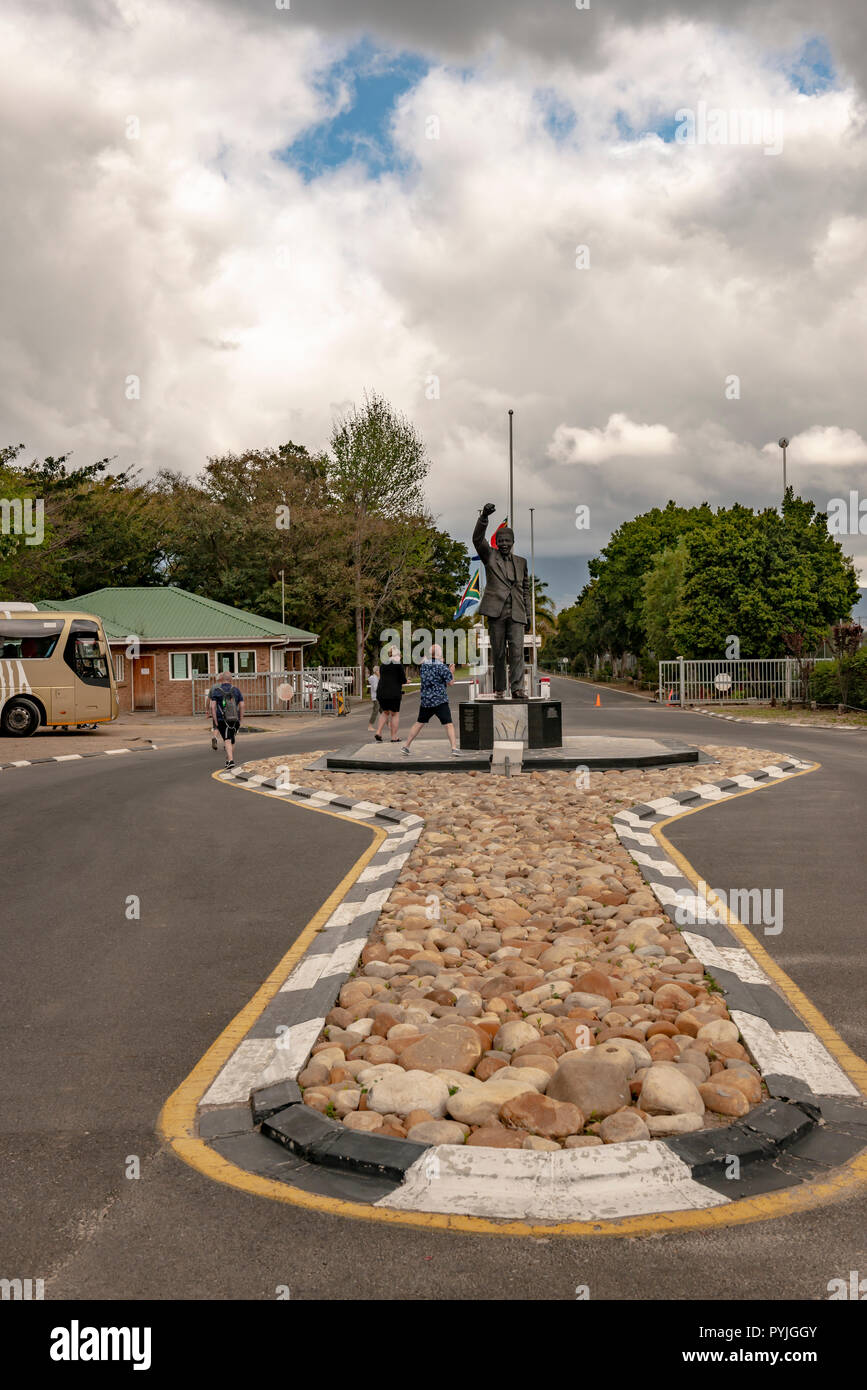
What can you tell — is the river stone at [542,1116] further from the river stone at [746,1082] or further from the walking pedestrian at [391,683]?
the walking pedestrian at [391,683]

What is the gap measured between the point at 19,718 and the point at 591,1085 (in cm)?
2723

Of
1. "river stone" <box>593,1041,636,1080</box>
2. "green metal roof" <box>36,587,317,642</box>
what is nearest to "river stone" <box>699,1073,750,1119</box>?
"river stone" <box>593,1041,636,1080</box>

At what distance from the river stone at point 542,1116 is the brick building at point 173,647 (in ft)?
135

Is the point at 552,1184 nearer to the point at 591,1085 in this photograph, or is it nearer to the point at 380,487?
the point at 591,1085

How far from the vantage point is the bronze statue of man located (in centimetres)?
1903

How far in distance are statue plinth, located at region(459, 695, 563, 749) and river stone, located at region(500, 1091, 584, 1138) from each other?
14374 mm

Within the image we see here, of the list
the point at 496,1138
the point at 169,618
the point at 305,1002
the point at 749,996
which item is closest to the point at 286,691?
the point at 169,618

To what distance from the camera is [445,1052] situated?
4.58 metres

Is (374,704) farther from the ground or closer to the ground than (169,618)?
closer to the ground

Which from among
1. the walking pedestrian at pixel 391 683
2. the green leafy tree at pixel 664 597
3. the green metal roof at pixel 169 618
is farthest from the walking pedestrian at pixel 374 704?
the green leafy tree at pixel 664 597

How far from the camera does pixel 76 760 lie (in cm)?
2148

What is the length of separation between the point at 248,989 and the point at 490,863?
327 centimetres
